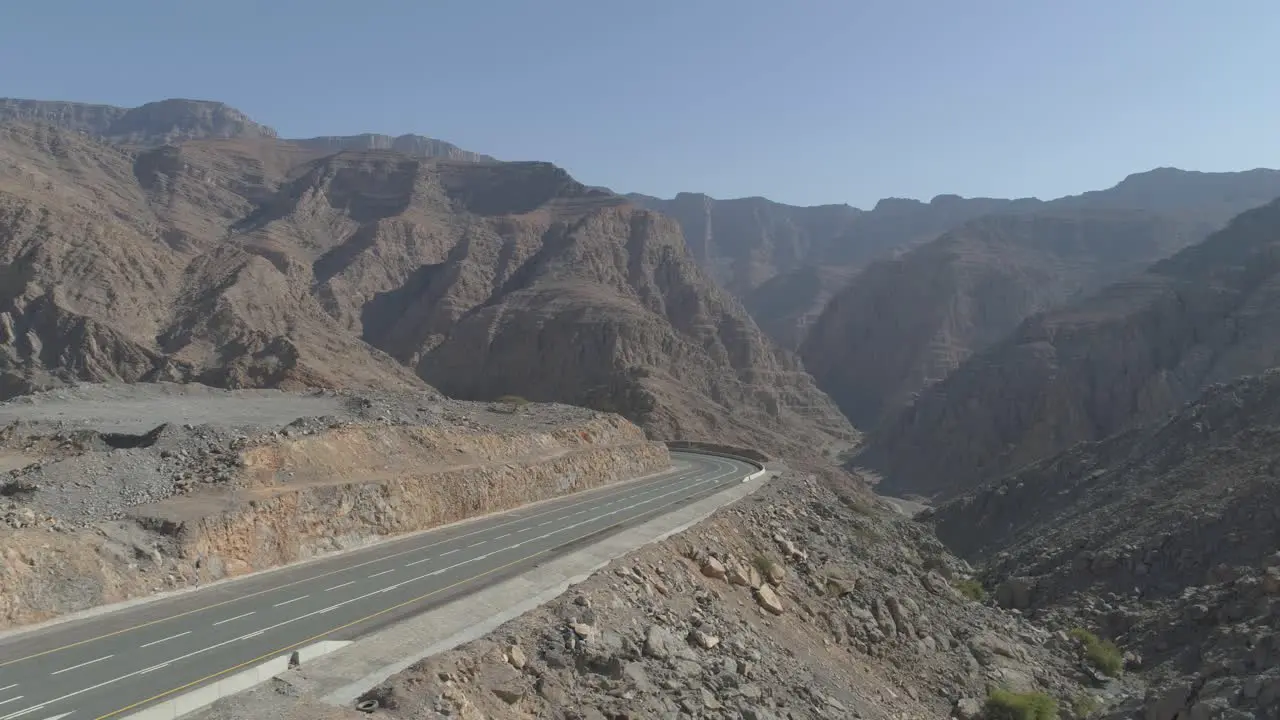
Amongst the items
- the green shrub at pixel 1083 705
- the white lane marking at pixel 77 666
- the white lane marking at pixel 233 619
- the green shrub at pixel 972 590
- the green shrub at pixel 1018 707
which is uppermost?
the white lane marking at pixel 77 666

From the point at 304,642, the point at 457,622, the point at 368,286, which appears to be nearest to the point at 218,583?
the point at 304,642

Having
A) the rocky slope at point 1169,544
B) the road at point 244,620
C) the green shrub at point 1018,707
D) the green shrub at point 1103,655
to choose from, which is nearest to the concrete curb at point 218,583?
the road at point 244,620

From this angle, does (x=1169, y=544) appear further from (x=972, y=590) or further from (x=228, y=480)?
(x=228, y=480)

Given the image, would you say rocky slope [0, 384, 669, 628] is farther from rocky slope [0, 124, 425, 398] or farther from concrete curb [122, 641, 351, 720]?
rocky slope [0, 124, 425, 398]

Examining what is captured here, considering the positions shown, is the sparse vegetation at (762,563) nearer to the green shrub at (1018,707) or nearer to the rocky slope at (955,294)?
the green shrub at (1018,707)

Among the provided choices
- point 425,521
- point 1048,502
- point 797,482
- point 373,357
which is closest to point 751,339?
point 373,357

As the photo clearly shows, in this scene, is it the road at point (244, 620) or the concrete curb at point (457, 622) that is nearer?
the road at point (244, 620)

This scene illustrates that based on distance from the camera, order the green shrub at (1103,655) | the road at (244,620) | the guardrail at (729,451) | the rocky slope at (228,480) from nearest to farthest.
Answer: the road at (244,620), the rocky slope at (228,480), the green shrub at (1103,655), the guardrail at (729,451)
